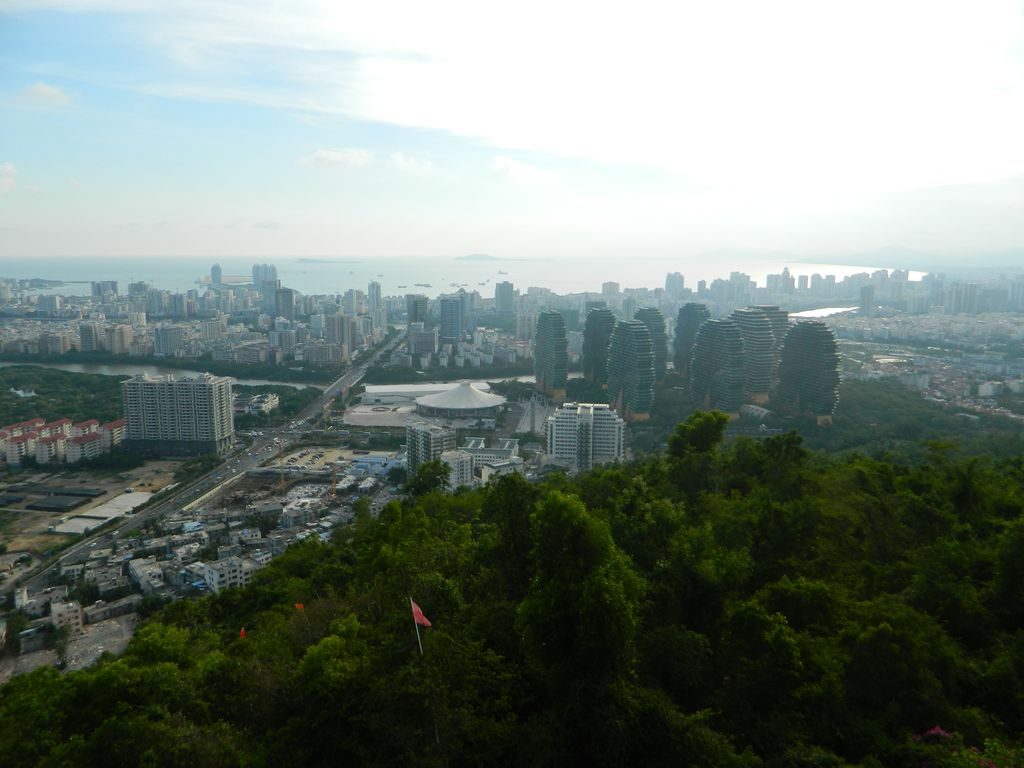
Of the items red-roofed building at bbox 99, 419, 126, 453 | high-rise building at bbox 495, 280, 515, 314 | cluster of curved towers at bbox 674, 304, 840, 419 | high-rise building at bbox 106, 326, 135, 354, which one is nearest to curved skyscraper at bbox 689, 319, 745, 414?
cluster of curved towers at bbox 674, 304, 840, 419

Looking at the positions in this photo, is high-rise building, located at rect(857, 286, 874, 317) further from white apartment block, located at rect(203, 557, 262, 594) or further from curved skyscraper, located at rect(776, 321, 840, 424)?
white apartment block, located at rect(203, 557, 262, 594)

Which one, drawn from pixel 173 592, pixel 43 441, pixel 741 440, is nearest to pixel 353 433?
pixel 43 441

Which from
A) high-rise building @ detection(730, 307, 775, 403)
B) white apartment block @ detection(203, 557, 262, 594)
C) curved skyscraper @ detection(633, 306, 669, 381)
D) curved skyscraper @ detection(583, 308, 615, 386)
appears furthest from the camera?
curved skyscraper @ detection(633, 306, 669, 381)

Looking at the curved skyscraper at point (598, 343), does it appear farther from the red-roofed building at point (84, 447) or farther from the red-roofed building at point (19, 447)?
the red-roofed building at point (19, 447)

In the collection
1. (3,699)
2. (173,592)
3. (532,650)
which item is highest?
(532,650)

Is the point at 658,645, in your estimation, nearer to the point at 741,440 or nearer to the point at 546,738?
the point at 546,738
